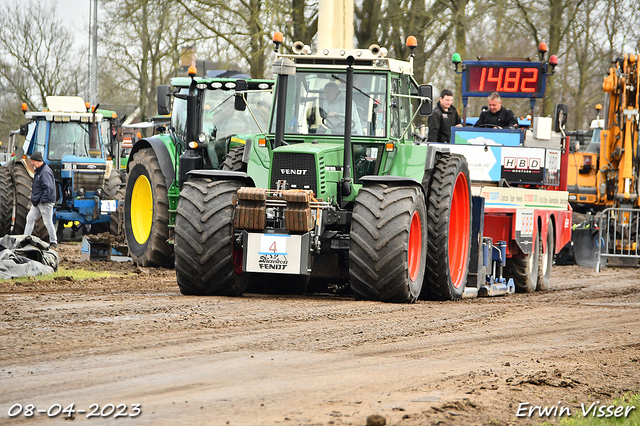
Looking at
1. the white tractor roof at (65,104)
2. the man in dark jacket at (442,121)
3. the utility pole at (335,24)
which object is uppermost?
the utility pole at (335,24)

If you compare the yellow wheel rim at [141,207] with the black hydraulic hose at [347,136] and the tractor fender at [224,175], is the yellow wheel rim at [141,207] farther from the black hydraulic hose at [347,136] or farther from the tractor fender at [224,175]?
the black hydraulic hose at [347,136]

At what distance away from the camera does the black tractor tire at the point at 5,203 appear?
18656 mm

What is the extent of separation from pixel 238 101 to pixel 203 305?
8.74 feet

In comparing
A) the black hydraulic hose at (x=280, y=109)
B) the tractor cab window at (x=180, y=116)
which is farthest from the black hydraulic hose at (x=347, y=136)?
the tractor cab window at (x=180, y=116)

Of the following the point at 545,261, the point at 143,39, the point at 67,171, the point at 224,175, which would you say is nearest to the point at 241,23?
the point at 143,39

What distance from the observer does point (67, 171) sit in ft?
64.0

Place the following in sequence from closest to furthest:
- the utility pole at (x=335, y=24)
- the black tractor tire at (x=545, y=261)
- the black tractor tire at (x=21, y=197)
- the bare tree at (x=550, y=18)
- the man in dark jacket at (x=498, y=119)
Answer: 1. the black tractor tire at (x=545, y=261)
2. the man in dark jacket at (x=498, y=119)
3. the black tractor tire at (x=21, y=197)
4. the utility pole at (x=335, y=24)
5. the bare tree at (x=550, y=18)

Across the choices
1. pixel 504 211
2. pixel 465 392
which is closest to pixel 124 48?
pixel 504 211

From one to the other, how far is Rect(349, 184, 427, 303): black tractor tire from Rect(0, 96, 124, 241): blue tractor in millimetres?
9103

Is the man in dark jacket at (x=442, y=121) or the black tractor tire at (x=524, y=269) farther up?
the man in dark jacket at (x=442, y=121)

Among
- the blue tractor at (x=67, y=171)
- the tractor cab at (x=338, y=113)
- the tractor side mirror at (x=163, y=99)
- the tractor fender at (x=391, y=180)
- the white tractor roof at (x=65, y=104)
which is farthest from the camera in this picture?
the white tractor roof at (x=65, y=104)

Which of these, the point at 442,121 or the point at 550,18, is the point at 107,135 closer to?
the point at 442,121

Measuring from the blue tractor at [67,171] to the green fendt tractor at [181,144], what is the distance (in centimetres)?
275

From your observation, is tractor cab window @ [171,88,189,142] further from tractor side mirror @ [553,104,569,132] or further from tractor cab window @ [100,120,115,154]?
tractor cab window @ [100,120,115,154]
